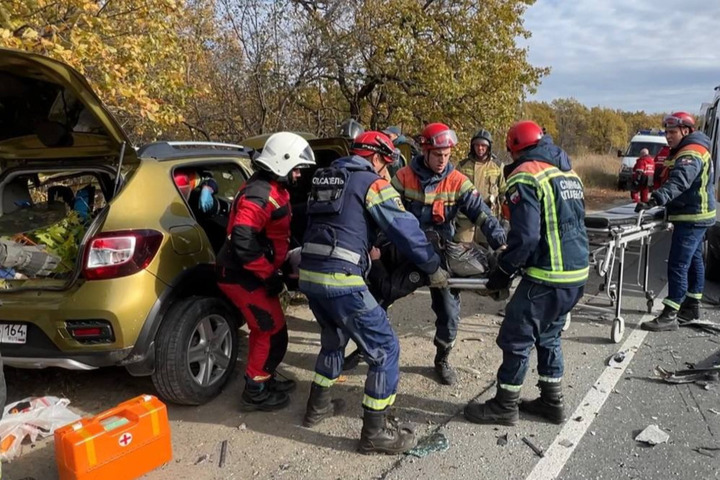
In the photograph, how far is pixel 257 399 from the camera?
3.54 metres

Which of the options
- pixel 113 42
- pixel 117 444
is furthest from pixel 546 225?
pixel 113 42

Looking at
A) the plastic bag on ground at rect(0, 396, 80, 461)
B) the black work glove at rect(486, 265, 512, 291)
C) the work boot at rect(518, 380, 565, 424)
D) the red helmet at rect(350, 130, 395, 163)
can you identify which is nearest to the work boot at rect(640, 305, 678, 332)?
the work boot at rect(518, 380, 565, 424)

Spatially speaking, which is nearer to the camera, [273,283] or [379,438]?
[379,438]

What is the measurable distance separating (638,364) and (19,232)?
4953mm

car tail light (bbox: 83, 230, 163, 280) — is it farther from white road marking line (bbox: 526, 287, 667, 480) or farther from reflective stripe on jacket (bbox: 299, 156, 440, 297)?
white road marking line (bbox: 526, 287, 667, 480)

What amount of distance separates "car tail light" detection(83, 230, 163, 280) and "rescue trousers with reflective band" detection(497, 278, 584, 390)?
2.31 m

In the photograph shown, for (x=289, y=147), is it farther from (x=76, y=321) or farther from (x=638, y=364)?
(x=638, y=364)

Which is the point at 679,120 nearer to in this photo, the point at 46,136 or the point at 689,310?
the point at 689,310

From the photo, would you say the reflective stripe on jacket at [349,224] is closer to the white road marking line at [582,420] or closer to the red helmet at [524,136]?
the red helmet at [524,136]

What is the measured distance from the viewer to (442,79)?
1234 cm

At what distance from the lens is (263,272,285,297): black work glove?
3.40 metres

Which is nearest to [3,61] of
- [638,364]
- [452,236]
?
[452,236]

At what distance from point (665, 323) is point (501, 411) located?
2.62 metres

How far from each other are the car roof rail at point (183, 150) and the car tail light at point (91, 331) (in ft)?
3.73
